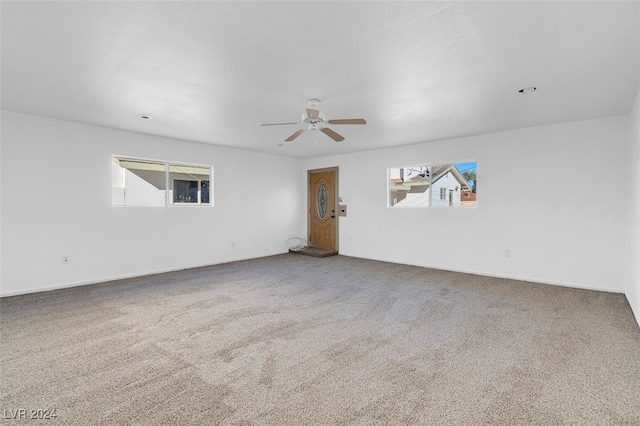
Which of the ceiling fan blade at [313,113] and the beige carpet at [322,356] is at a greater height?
the ceiling fan blade at [313,113]

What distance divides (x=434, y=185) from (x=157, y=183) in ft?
16.8

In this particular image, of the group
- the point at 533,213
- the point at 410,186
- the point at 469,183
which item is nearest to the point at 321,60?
the point at 469,183

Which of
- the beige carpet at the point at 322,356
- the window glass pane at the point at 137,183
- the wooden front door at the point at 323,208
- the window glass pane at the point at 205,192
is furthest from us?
the wooden front door at the point at 323,208

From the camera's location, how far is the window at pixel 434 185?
5.39 metres

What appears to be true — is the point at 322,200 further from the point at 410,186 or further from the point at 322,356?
the point at 322,356

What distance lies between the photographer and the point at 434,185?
19.0 feet

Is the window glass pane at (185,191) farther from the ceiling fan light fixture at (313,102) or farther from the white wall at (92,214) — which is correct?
the ceiling fan light fixture at (313,102)

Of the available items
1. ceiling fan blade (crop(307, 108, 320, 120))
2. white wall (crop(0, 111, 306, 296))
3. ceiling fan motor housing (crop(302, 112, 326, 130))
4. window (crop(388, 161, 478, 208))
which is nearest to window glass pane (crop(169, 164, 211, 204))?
white wall (crop(0, 111, 306, 296))

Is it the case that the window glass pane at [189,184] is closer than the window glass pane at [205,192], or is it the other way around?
the window glass pane at [189,184]

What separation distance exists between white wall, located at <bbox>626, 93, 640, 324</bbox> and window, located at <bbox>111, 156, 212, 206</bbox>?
6.26m

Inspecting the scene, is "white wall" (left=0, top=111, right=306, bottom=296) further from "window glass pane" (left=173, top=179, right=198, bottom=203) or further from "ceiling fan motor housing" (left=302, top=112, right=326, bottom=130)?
"ceiling fan motor housing" (left=302, top=112, right=326, bottom=130)

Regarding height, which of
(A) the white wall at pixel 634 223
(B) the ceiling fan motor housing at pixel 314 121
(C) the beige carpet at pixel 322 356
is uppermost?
(B) the ceiling fan motor housing at pixel 314 121

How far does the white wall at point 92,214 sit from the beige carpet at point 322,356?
0.57 m

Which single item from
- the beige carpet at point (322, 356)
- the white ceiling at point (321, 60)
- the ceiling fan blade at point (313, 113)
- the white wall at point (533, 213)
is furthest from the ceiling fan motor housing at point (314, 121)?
the white wall at point (533, 213)
